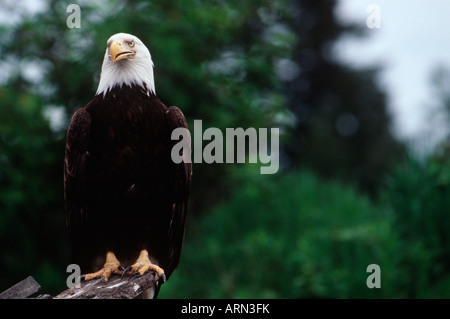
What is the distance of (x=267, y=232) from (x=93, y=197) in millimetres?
5600

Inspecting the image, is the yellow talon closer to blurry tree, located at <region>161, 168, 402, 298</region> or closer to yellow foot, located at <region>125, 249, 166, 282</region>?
yellow foot, located at <region>125, 249, 166, 282</region>

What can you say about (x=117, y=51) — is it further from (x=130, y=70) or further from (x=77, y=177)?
(x=77, y=177)

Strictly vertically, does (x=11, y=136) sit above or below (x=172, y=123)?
above

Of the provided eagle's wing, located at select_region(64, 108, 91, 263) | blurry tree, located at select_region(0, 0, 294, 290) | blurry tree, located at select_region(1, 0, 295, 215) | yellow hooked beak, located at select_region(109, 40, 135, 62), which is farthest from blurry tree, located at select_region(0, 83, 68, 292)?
yellow hooked beak, located at select_region(109, 40, 135, 62)

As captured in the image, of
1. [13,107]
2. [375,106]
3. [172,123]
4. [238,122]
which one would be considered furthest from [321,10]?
[172,123]

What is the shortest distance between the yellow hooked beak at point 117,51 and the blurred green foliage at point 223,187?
4724 mm

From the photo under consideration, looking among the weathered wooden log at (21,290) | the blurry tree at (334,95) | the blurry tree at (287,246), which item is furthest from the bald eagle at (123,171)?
the blurry tree at (334,95)

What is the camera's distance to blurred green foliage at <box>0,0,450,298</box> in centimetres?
751

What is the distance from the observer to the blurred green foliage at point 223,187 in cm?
751

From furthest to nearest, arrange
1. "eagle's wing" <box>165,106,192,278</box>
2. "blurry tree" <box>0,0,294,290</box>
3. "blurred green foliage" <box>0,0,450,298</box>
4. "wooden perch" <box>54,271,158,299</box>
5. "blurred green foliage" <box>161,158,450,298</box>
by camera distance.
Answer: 1. "blurry tree" <box>0,0,294,290</box>
2. "blurred green foliage" <box>0,0,450,298</box>
3. "blurred green foliage" <box>161,158,450,298</box>
4. "eagle's wing" <box>165,106,192,278</box>
5. "wooden perch" <box>54,271,158,299</box>

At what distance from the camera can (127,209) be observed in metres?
3.56

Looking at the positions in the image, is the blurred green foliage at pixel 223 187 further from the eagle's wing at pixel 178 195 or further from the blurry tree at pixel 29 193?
the eagle's wing at pixel 178 195

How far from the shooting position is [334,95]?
2466 centimetres
